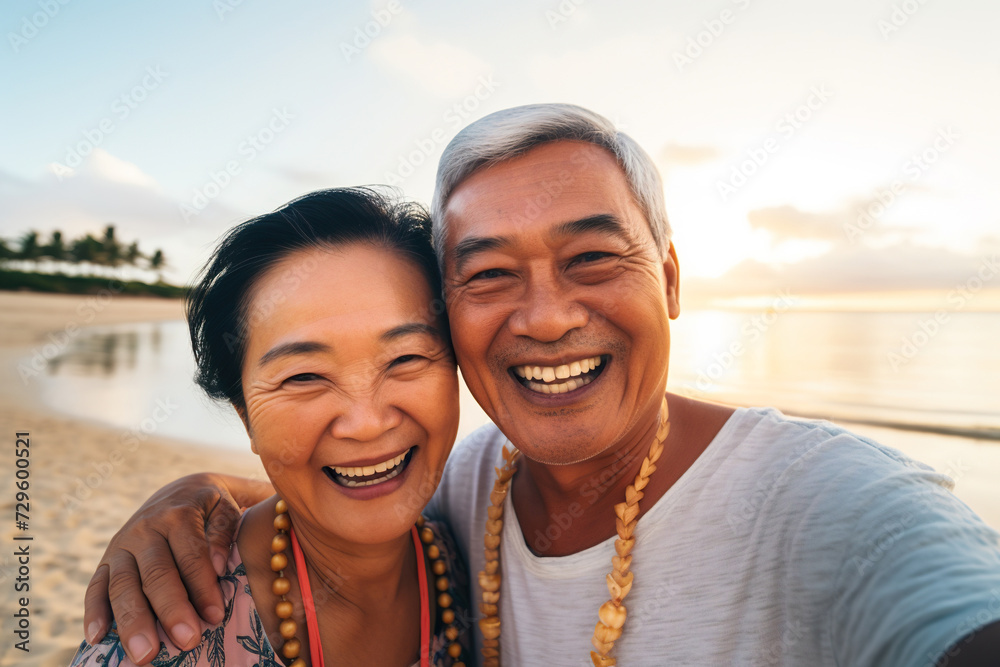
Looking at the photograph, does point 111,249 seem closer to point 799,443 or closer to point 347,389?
point 347,389

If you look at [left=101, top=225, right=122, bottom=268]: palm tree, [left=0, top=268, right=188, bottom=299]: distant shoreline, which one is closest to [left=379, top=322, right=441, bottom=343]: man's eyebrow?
[left=0, top=268, right=188, bottom=299]: distant shoreline

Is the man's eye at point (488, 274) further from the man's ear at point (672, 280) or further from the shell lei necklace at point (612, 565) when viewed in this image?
the shell lei necklace at point (612, 565)

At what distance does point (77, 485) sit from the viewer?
7734mm

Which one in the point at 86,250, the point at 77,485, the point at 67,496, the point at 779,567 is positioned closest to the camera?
the point at 779,567

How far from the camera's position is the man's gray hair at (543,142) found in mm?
2232

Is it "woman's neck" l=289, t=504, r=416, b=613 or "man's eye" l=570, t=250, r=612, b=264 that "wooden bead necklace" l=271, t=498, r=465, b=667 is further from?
"man's eye" l=570, t=250, r=612, b=264

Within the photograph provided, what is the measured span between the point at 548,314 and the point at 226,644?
1.57 m

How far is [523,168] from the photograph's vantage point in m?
2.20

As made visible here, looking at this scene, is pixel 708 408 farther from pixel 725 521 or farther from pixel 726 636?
pixel 726 636

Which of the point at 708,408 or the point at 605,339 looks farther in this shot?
the point at 708,408

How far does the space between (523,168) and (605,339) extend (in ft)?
2.36

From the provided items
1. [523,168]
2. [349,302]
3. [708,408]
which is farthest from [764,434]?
[349,302]

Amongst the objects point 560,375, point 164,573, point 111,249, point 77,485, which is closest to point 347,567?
point 164,573

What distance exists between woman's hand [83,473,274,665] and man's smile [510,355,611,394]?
1.31m
